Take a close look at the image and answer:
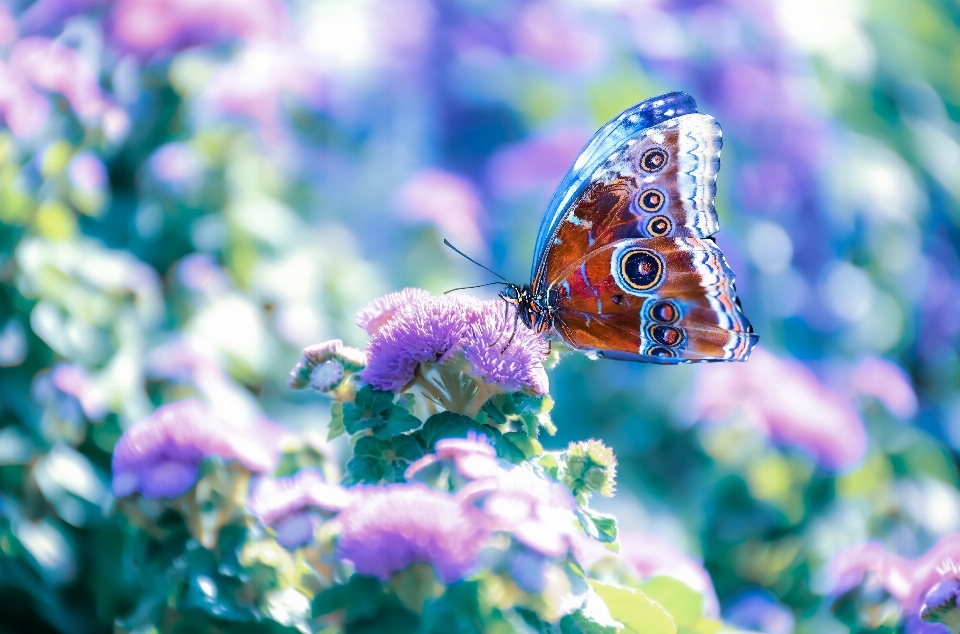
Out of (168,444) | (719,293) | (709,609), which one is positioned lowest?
(709,609)

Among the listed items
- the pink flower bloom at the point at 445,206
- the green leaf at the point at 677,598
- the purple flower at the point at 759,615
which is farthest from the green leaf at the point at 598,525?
the pink flower bloom at the point at 445,206

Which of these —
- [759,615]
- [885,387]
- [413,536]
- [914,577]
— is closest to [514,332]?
[413,536]

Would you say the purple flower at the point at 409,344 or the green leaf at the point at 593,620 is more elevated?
the purple flower at the point at 409,344

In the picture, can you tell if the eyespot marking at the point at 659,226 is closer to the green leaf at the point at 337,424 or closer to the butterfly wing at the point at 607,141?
the butterfly wing at the point at 607,141

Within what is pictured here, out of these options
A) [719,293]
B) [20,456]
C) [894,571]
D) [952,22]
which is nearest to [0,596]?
[20,456]

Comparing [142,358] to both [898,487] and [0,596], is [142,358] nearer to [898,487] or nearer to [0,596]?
[0,596]

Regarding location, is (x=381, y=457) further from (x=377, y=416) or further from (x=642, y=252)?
(x=642, y=252)

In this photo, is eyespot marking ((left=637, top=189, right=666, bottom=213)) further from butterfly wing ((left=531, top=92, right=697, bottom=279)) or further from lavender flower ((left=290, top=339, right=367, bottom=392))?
lavender flower ((left=290, top=339, right=367, bottom=392))
